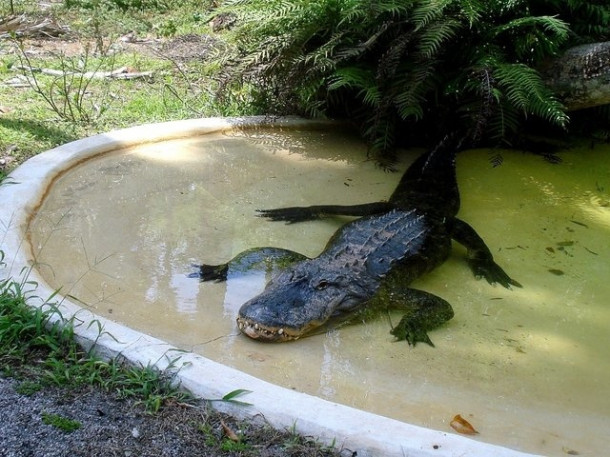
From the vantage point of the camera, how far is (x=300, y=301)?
3.22 m

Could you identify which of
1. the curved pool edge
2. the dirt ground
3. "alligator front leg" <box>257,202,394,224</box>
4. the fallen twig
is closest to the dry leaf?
the curved pool edge

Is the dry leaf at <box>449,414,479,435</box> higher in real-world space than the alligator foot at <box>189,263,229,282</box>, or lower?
higher

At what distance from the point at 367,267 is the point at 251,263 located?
0.65 m

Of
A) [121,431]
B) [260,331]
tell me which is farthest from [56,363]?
[260,331]

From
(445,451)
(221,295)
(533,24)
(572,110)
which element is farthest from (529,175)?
(445,451)

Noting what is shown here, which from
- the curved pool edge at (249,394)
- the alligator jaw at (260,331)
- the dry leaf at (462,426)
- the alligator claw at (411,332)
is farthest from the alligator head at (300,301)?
the dry leaf at (462,426)

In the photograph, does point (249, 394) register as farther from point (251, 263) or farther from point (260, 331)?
point (251, 263)

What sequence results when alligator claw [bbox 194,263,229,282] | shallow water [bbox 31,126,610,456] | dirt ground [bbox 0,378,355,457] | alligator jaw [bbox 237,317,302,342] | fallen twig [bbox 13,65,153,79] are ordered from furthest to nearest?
A: fallen twig [bbox 13,65,153,79]
alligator claw [bbox 194,263,229,282]
alligator jaw [bbox 237,317,302,342]
shallow water [bbox 31,126,610,456]
dirt ground [bbox 0,378,355,457]

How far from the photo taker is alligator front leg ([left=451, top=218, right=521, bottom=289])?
3.72m

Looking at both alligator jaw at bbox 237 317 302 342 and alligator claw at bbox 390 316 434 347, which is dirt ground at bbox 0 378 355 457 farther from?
alligator claw at bbox 390 316 434 347

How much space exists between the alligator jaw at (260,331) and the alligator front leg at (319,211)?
1.29m

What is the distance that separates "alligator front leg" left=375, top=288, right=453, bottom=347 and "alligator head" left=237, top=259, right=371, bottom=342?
0.16 m

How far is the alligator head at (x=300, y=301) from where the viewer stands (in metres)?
3.01

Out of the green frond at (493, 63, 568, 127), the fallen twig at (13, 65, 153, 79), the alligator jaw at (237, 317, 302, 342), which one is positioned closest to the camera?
the alligator jaw at (237, 317, 302, 342)
